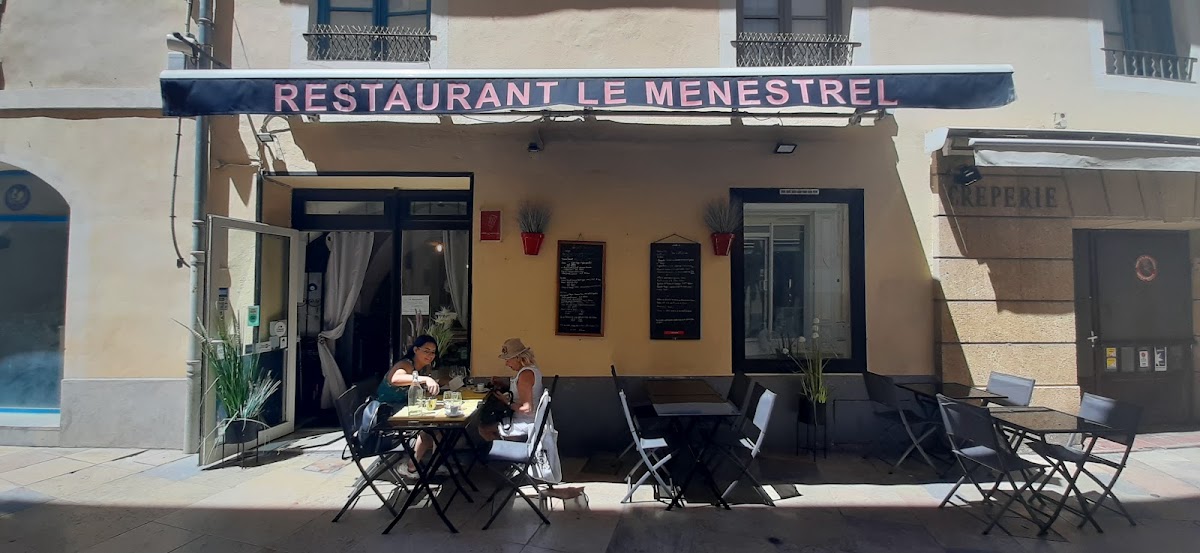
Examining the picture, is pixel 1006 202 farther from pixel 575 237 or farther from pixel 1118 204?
pixel 575 237

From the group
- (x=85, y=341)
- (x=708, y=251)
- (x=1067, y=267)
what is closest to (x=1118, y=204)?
(x=1067, y=267)

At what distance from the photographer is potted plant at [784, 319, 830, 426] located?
16.5 ft

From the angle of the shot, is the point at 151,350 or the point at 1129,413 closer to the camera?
the point at 1129,413

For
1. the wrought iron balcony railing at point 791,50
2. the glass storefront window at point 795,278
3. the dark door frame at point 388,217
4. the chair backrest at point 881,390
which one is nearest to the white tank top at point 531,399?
the dark door frame at point 388,217

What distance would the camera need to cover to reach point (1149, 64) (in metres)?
5.76

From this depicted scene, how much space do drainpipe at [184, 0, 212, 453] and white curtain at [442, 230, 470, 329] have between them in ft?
7.33

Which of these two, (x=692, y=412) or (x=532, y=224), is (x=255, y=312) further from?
(x=692, y=412)

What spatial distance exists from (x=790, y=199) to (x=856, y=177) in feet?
2.23

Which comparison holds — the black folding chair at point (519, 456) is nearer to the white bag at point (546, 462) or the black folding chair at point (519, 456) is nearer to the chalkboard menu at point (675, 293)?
the white bag at point (546, 462)

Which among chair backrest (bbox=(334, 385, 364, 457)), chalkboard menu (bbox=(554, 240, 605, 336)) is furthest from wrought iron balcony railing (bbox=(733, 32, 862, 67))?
chair backrest (bbox=(334, 385, 364, 457))

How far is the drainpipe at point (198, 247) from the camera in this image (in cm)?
496

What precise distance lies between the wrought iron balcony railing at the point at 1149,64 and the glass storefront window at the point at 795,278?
10.9ft

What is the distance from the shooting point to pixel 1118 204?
5418 mm

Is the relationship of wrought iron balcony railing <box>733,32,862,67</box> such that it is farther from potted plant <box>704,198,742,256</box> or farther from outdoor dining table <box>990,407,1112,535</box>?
outdoor dining table <box>990,407,1112,535</box>
